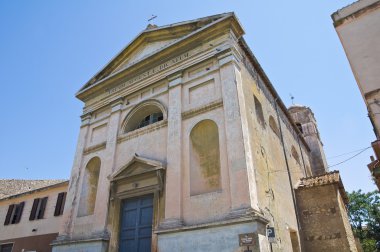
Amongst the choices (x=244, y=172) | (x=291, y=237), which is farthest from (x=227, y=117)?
(x=291, y=237)

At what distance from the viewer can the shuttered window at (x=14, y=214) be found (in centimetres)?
1727

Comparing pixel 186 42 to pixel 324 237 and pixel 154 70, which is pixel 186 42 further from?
pixel 324 237

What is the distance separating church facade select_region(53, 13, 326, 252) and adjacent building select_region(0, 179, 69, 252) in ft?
15.3

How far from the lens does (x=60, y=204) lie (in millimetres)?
15594

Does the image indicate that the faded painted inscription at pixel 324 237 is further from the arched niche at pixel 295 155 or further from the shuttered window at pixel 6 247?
the shuttered window at pixel 6 247

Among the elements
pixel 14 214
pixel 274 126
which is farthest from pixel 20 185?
pixel 274 126

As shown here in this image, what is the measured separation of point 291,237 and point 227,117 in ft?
19.7

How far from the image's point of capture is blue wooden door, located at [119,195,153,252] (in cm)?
911

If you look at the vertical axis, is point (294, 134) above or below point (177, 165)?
above

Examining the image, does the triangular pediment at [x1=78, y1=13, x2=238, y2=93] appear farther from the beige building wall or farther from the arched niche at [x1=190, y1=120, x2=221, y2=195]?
the arched niche at [x1=190, y1=120, x2=221, y2=195]

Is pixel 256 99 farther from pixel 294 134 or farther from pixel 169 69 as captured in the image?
pixel 294 134

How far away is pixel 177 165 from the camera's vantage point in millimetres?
9125

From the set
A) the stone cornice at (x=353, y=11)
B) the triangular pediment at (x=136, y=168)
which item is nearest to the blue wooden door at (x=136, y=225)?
the triangular pediment at (x=136, y=168)

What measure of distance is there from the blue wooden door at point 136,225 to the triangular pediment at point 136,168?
0.88 m
